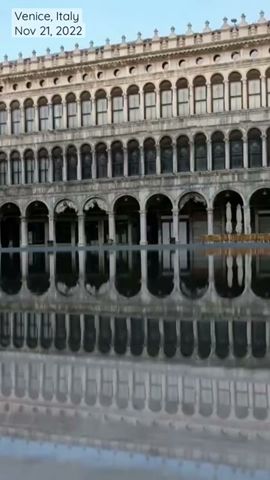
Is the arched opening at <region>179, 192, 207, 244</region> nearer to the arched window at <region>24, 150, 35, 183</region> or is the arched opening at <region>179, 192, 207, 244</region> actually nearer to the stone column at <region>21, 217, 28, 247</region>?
the stone column at <region>21, 217, 28, 247</region>

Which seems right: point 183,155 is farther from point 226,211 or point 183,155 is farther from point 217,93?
point 226,211

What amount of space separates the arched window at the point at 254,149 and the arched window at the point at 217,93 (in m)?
3.49

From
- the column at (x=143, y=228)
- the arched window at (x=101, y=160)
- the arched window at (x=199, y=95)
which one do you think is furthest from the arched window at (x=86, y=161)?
the arched window at (x=199, y=95)

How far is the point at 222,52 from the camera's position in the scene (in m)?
51.7

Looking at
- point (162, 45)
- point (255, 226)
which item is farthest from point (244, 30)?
point (255, 226)

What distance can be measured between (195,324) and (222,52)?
46.1 meters

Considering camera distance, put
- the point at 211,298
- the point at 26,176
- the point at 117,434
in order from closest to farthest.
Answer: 1. the point at 117,434
2. the point at 211,298
3. the point at 26,176

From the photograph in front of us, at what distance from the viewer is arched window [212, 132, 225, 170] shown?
171ft

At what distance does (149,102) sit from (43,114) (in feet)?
33.8

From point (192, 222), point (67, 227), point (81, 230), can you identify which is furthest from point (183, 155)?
point (67, 227)

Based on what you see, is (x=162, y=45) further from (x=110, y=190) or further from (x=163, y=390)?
(x=163, y=390)

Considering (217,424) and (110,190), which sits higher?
(110,190)

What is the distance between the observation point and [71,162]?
57688mm

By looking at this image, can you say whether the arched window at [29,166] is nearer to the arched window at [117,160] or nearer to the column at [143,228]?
the arched window at [117,160]
